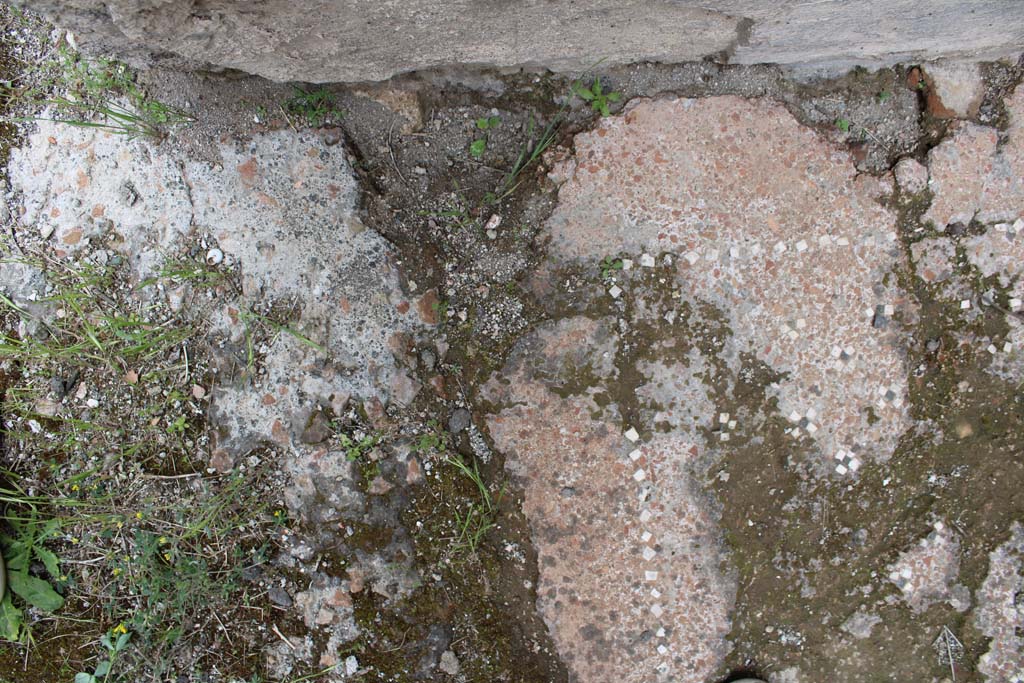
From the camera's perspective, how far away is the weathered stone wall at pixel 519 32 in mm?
1638

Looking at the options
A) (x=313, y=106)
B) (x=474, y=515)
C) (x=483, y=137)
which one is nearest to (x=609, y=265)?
(x=483, y=137)

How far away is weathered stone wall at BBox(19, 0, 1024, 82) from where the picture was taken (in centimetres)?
164

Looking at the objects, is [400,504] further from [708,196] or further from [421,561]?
[708,196]

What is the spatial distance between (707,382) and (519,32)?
1.18m

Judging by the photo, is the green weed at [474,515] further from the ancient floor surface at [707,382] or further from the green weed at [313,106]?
the green weed at [313,106]

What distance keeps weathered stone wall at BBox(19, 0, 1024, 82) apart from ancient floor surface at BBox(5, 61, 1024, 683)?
209 millimetres

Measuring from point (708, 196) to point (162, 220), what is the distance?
1.67 m

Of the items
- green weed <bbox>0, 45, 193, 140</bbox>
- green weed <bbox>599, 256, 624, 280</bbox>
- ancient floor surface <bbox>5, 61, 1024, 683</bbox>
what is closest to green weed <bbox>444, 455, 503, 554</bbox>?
ancient floor surface <bbox>5, 61, 1024, 683</bbox>

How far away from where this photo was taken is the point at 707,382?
6.93 ft

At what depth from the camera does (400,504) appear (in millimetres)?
2074

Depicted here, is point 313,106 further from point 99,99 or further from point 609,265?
point 609,265

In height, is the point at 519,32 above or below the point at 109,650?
above

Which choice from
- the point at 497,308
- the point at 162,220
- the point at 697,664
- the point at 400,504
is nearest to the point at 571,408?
the point at 497,308

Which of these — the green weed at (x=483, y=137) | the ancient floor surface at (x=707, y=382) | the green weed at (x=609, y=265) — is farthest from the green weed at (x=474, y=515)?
the green weed at (x=483, y=137)
